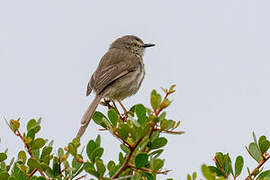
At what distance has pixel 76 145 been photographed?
3.32 metres

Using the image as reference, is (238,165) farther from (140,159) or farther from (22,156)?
(22,156)

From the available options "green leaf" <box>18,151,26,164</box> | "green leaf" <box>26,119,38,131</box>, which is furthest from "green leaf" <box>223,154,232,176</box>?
"green leaf" <box>18,151,26,164</box>

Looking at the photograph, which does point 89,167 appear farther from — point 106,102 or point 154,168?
point 106,102

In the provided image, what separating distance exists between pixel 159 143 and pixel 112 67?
485cm

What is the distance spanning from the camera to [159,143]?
3402 mm

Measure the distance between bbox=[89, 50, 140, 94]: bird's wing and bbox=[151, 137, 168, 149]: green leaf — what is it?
397 centimetres

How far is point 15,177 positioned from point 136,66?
5221 mm

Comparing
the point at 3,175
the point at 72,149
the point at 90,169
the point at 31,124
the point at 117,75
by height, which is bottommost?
the point at 3,175

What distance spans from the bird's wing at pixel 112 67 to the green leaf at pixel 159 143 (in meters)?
3.97

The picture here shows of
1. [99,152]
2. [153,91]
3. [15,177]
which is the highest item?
[153,91]

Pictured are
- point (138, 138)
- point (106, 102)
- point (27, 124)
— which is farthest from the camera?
point (106, 102)

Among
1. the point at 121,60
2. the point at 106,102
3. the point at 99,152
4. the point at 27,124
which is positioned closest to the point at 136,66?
the point at 121,60

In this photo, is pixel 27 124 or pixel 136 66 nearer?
pixel 27 124

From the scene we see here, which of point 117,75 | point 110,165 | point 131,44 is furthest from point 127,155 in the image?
point 131,44
